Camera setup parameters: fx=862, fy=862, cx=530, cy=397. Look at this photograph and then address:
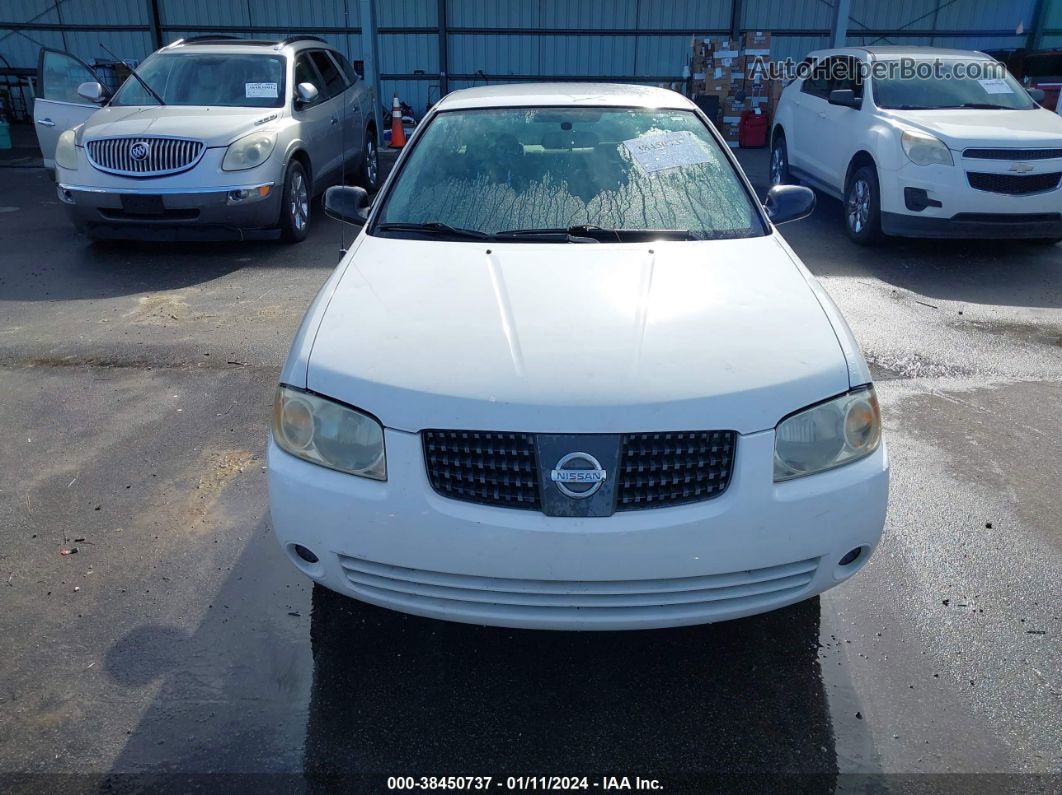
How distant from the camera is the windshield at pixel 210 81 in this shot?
322 inches

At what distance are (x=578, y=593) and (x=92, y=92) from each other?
27.0ft

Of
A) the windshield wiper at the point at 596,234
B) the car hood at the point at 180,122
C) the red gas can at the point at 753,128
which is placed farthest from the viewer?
the red gas can at the point at 753,128

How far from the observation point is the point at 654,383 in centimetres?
235

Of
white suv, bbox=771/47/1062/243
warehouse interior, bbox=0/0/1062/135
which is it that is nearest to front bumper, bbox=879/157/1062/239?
white suv, bbox=771/47/1062/243

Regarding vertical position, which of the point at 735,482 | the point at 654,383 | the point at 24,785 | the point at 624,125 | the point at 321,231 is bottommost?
the point at 321,231

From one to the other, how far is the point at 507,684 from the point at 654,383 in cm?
109

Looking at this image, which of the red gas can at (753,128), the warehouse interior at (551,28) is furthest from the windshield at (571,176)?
the warehouse interior at (551,28)

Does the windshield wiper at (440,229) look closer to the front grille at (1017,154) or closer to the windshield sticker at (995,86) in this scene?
the front grille at (1017,154)

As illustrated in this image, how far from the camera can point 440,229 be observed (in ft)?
11.4

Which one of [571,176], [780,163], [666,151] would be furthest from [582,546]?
[780,163]

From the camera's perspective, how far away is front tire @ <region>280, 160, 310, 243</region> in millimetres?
7875

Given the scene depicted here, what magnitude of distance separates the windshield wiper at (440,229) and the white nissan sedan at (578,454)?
581mm

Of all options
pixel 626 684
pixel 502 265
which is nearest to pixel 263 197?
pixel 502 265

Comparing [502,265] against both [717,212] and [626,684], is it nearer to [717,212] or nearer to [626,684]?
Result: [717,212]
